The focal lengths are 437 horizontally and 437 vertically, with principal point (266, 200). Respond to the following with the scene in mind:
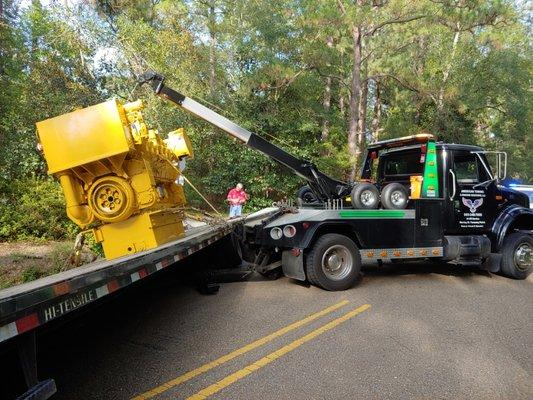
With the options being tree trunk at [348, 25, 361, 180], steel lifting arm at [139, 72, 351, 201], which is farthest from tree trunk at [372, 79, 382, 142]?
steel lifting arm at [139, 72, 351, 201]

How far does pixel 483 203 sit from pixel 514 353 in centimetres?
376

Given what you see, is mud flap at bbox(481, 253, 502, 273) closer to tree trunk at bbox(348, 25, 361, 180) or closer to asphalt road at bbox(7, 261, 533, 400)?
asphalt road at bbox(7, 261, 533, 400)

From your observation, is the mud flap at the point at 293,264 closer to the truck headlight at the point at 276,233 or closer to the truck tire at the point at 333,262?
the truck tire at the point at 333,262

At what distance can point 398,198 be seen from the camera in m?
6.93

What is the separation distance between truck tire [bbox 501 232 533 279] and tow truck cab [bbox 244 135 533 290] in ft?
0.05

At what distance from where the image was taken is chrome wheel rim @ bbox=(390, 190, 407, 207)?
6.91 metres

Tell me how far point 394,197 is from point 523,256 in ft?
8.94

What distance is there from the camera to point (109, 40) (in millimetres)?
17109

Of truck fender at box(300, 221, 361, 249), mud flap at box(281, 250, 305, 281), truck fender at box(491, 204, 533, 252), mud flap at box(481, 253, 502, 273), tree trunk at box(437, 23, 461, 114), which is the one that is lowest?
mud flap at box(481, 253, 502, 273)

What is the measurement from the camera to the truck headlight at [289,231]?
6359 millimetres

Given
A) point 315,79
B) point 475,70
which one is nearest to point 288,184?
point 315,79

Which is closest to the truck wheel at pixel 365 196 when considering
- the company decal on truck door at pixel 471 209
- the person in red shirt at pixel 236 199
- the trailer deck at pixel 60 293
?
the company decal on truck door at pixel 471 209

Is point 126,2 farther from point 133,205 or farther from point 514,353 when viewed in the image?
point 514,353

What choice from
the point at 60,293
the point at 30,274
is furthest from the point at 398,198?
the point at 30,274
